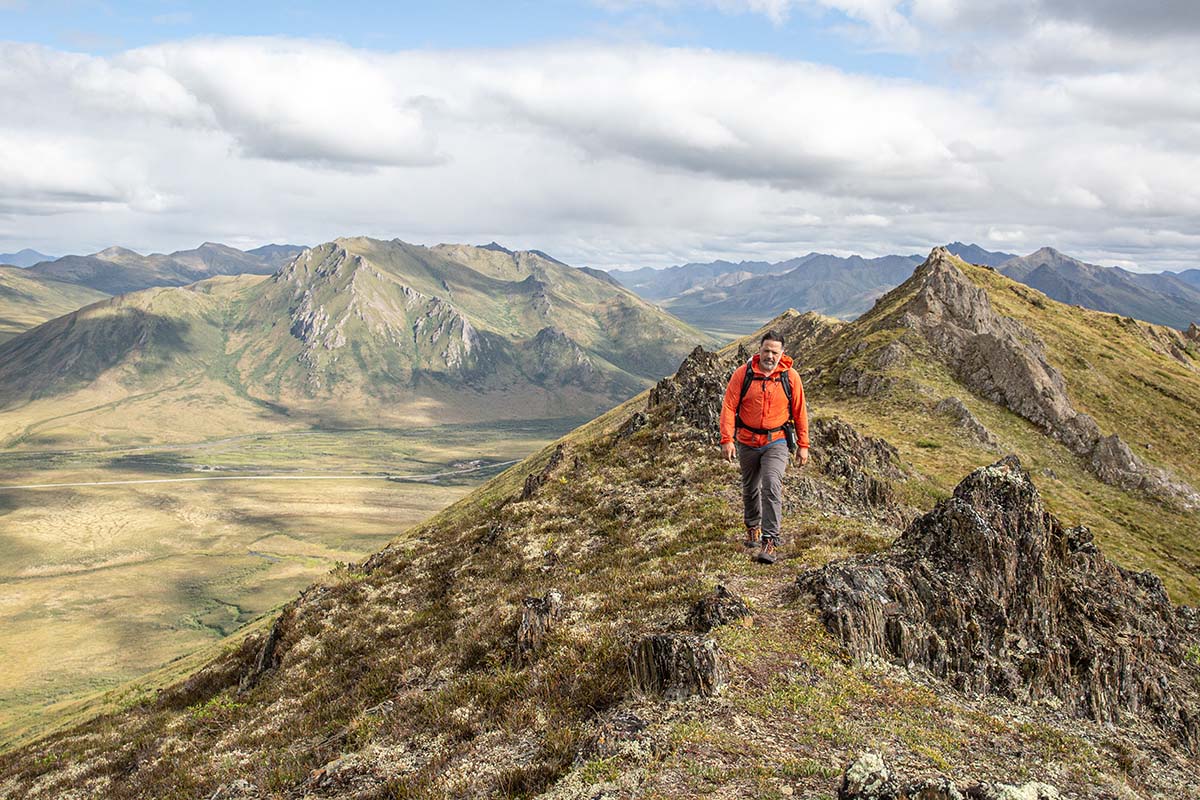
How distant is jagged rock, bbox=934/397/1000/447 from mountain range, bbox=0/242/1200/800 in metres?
39.6

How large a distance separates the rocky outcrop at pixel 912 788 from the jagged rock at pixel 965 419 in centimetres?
6542

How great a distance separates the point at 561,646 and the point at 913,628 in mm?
8843

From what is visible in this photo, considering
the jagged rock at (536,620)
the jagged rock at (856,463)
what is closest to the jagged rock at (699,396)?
the jagged rock at (856,463)

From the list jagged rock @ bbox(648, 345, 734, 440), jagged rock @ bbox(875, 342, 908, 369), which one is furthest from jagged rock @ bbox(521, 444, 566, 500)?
jagged rock @ bbox(875, 342, 908, 369)

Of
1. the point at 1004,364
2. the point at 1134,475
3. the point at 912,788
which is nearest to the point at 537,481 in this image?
the point at 912,788

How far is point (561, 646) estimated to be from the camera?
1620 centimetres

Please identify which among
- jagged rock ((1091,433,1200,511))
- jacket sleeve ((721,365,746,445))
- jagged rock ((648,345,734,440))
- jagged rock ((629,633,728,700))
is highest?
jacket sleeve ((721,365,746,445))

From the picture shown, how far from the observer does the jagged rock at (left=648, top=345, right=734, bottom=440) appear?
3731cm

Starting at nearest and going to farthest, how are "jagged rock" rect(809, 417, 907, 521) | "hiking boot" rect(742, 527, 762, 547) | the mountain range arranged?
the mountain range, "hiking boot" rect(742, 527, 762, 547), "jagged rock" rect(809, 417, 907, 521)

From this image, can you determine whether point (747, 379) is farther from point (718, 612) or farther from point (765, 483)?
point (718, 612)

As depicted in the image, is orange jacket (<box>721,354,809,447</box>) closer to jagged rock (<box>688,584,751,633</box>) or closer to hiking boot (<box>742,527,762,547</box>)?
hiking boot (<box>742,527,762,547</box>)

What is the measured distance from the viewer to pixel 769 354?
1942 cm

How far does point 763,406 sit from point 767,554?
4.81 metres

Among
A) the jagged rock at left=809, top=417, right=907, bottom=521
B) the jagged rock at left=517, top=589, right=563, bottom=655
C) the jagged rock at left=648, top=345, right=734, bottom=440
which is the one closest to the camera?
the jagged rock at left=517, top=589, right=563, bottom=655
